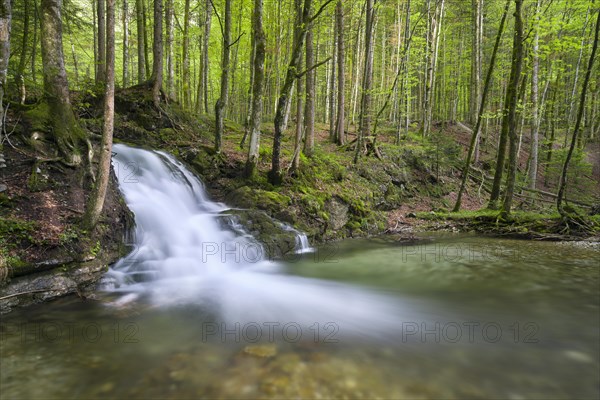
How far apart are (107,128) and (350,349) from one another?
4920mm

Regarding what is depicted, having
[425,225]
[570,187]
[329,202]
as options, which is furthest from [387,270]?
[570,187]

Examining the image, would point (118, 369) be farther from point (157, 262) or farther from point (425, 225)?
point (425, 225)

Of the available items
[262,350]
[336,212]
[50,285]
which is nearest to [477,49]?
[336,212]

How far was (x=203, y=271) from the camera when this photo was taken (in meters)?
6.93

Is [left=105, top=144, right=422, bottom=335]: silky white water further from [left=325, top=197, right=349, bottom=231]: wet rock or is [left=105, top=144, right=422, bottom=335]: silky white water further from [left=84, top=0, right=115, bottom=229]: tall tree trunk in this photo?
[left=325, top=197, right=349, bottom=231]: wet rock

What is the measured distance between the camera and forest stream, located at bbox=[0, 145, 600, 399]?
9.75 ft

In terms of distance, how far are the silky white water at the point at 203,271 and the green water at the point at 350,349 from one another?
216 mm

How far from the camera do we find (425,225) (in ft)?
38.1

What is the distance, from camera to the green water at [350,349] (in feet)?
9.52

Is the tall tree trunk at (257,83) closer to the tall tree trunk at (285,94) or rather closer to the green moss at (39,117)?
the tall tree trunk at (285,94)

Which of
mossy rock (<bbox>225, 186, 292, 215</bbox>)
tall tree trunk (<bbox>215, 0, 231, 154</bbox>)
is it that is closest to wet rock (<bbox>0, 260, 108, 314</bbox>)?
mossy rock (<bbox>225, 186, 292, 215</bbox>)

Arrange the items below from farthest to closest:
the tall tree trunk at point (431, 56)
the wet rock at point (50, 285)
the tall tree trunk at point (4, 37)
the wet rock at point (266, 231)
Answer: the tall tree trunk at point (431, 56) → the wet rock at point (266, 231) → the tall tree trunk at point (4, 37) → the wet rock at point (50, 285)

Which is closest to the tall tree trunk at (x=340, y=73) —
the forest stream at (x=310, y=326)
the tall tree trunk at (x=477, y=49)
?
the tall tree trunk at (x=477, y=49)

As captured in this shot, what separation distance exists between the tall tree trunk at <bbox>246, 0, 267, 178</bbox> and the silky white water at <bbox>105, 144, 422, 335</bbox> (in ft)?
5.87
